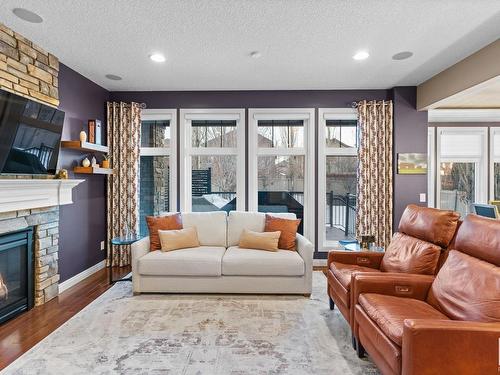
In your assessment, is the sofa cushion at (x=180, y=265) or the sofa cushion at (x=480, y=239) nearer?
the sofa cushion at (x=480, y=239)

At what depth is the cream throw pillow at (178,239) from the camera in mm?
3696

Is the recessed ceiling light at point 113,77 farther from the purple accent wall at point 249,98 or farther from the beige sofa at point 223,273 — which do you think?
the beige sofa at point 223,273

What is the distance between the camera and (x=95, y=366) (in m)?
2.16

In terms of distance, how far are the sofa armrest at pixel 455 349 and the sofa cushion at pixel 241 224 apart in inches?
106

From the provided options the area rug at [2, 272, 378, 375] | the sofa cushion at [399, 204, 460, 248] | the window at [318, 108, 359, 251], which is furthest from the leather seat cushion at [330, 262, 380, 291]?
the window at [318, 108, 359, 251]

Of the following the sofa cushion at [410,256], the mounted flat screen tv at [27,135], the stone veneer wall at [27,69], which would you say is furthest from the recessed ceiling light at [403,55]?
the stone veneer wall at [27,69]

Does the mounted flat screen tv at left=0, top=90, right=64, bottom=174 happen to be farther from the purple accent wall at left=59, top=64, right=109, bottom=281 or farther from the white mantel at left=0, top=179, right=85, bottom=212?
the purple accent wall at left=59, top=64, right=109, bottom=281

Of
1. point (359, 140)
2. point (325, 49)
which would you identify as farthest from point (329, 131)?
point (325, 49)

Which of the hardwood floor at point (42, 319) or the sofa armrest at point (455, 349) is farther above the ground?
the sofa armrest at point (455, 349)

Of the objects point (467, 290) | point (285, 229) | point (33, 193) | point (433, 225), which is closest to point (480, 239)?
point (467, 290)

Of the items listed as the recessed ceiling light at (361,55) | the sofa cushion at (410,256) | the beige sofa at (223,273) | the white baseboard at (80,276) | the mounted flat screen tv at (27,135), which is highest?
the recessed ceiling light at (361,55)

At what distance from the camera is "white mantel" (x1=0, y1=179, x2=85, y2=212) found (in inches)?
106

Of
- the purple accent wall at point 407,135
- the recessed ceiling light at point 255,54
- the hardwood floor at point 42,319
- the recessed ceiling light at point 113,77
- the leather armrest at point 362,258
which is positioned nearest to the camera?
the hardwood floor at point 42,319

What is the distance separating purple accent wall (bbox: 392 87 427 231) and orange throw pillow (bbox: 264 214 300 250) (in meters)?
1.80
